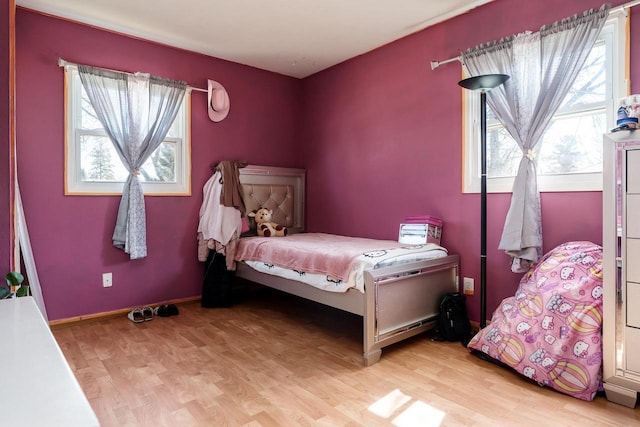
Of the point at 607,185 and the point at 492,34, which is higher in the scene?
the point at 492,34

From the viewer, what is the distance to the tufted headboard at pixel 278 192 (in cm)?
430

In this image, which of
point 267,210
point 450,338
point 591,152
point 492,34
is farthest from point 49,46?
point 591,152

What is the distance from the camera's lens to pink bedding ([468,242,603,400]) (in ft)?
6.91

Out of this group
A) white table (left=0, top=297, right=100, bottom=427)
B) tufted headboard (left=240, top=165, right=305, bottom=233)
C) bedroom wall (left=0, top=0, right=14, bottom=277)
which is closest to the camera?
white table (left=0, top=297, right=100, bottom=427)

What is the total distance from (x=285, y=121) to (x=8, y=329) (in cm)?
396

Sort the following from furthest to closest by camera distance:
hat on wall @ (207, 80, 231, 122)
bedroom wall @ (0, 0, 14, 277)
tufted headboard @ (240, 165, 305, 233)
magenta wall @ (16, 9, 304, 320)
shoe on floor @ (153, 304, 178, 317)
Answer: tufted headboard @ (240, 165, 305, 233) → hat on wall @ (207, 80, 231, 122) → shoe on floor @ (153, 304, 178, 317) → magenta wall @ (16, 9, 304, 320) → bedroom wall @ (0, 0, 14, 277)

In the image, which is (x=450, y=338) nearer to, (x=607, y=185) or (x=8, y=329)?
(x=607, y=185)

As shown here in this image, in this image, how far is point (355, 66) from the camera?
4148 mm

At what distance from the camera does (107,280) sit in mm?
3525

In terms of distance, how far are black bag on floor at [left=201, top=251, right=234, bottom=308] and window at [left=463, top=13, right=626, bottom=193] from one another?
2.63 metres

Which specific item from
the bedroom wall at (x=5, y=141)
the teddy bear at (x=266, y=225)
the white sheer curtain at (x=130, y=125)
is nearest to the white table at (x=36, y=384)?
the bedroom wall at (x=5, y=141)

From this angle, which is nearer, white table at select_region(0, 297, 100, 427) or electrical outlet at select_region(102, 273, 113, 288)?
white table at select_region(0, 297, 100, 427)

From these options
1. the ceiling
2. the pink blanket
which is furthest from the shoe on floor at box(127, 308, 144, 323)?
the ceiling

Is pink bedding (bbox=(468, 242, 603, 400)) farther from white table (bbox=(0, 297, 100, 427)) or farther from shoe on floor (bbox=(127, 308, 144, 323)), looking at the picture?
shoe on floor (bbox=(127, 308, 144, 323))
